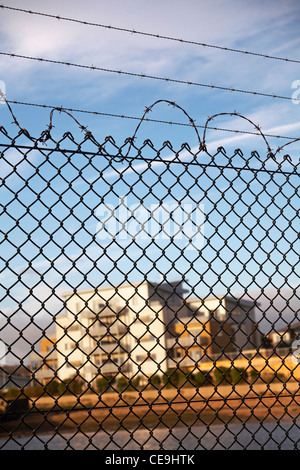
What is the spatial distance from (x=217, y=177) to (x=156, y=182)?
329mm

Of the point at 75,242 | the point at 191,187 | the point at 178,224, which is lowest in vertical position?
the point at 75,242

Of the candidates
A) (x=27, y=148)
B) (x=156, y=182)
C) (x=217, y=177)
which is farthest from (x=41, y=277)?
(x=217, y=177)

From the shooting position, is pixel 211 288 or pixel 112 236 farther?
pixel 211 288

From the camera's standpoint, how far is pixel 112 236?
6.71 ft

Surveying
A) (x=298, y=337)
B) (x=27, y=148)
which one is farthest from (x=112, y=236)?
(x=298, y=337)

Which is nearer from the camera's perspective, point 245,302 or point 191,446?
point 191,446

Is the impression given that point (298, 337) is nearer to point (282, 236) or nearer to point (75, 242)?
point (282, 236)

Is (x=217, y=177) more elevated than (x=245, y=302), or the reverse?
(x=245, y=302)
